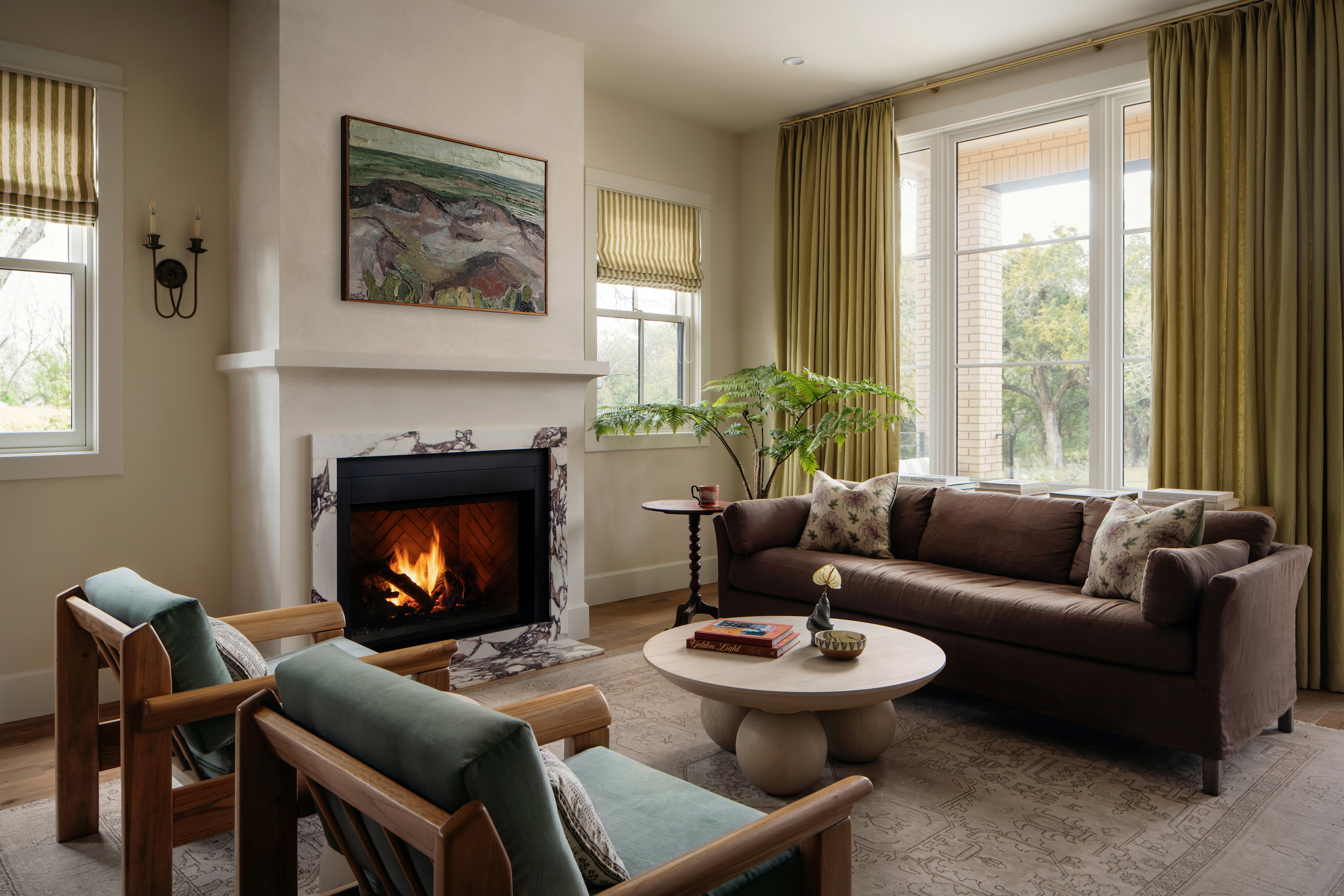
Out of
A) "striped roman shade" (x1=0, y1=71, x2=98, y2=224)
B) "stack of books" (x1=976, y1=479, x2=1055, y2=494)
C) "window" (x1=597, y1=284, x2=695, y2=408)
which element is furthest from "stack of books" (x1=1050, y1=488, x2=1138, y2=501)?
"striped roman shade" (x1=0, y1=71, x2=98, y2=224)

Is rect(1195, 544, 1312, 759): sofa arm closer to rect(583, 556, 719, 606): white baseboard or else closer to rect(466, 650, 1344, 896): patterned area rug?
rect(466, 650, 1344, 896): patterned area rug

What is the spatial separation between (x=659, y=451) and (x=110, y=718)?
3.04 m

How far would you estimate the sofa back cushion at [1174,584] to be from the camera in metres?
2.59

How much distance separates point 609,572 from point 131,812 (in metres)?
3.36

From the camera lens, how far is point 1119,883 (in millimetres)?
2066

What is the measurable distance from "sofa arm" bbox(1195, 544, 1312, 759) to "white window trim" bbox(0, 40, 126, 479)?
381cm

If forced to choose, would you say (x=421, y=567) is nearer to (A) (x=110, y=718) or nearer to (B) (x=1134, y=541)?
(A) (x=110, y=718)

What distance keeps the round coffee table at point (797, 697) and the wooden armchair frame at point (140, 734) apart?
753 mm

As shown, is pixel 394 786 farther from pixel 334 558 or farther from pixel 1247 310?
pixel 1247 310

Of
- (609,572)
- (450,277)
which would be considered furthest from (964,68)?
(609,572)

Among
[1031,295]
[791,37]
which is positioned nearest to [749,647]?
[1031,295]

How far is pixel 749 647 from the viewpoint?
2.63 metres

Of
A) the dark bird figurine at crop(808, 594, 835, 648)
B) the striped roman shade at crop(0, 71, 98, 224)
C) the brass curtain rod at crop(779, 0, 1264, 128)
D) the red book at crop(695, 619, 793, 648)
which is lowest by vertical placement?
the red book at crop(695, 619, 793, 648)

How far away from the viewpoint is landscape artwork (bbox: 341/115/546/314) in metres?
3.48
